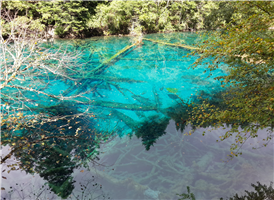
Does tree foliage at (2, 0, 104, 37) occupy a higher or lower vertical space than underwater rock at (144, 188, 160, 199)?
higher

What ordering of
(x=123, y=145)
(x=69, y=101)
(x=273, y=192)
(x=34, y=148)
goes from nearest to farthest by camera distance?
(x=273, y=192) < (x=34, y=148) < (x=123, y=145) < (x=69, y=101)

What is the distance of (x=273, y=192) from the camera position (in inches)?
150

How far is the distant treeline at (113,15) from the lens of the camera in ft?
53.6

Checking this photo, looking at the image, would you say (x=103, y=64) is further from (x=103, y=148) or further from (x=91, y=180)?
(x=91, y=180)

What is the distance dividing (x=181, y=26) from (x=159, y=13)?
10.0 feet

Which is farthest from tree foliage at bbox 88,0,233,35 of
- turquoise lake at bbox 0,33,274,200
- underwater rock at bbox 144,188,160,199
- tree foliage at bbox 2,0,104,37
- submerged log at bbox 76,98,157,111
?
underwater rock at bbox 144,188,160,199

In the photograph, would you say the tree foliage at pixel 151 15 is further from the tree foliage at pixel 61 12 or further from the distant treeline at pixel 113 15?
the tree foliage at pixel 61 12

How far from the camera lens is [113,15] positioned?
17.9 m

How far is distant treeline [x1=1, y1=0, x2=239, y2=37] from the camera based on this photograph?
16344 mm

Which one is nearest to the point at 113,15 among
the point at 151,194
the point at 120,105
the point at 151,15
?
the point at 151,15

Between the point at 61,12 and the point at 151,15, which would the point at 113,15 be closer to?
the point at 151,15

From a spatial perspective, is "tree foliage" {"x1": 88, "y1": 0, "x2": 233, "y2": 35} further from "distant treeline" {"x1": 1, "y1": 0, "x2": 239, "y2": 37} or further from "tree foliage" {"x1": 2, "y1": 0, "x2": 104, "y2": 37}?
"tree foliage" {"x1": 2, "y1": 0, "x2": 104, "y2": 37}

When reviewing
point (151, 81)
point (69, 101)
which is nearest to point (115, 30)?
point (151, 81)

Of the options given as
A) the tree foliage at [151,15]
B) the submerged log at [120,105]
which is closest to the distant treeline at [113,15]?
the tree foliage at [151,15]
